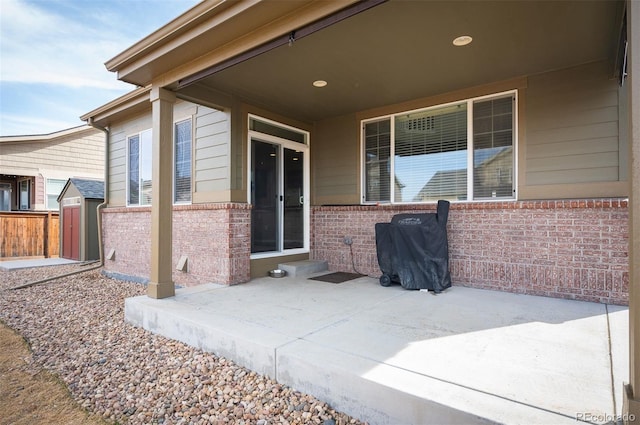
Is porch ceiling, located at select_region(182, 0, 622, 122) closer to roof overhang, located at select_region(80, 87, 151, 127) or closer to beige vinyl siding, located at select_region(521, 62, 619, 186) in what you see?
beige vinyl siding, located at select_region(521, 62, 619, 186)

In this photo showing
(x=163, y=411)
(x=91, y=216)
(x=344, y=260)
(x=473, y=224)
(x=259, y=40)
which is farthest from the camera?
(x=91, y=216)

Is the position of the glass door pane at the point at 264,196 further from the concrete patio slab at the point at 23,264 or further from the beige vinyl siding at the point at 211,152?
the concrete patio slab at the point at 23,264

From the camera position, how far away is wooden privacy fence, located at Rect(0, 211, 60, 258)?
30.8 ft

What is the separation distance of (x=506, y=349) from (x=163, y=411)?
7.64 feet

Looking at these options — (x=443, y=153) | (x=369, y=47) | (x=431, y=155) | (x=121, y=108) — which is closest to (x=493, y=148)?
(x=443, y=153)

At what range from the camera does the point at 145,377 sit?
2672 mm

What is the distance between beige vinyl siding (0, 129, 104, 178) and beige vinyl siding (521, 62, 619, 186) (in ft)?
45.2

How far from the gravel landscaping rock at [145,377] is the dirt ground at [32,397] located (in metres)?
0.07

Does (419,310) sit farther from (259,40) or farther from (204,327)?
(259,40)

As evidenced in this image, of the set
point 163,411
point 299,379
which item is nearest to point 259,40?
point 299,379

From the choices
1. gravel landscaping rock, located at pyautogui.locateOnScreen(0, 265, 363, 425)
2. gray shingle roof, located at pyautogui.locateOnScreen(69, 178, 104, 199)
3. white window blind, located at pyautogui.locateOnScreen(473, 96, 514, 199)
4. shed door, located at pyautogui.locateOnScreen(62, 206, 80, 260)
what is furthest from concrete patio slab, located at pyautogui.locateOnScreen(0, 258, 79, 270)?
white window blind, located at pyautogui.locateOnScreen(473, 96, 514, 199)

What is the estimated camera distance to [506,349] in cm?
243

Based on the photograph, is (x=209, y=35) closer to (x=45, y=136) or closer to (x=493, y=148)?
(x=493, y=148)

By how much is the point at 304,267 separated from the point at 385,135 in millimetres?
2401
